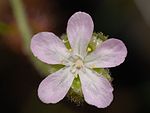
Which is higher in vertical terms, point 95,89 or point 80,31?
point 80,31

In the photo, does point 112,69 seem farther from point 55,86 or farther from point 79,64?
point 55,86

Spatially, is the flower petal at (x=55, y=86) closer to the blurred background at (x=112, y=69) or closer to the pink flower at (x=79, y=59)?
A: the pink flower at (x=79, y=59)

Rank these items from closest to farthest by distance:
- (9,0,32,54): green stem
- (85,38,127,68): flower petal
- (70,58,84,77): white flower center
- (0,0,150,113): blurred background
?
(85,38,127,68): flower petal < (70,58,84,77): white flower center < (9,0,32,54): green stem < (0,0,150,113): blurred background

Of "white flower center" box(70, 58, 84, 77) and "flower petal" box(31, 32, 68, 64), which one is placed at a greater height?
"flower petal" box(31, 32, 68, 64)

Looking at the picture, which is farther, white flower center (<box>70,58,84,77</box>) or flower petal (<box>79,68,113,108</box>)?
white flower center (<box>70,58,84,77</box>)

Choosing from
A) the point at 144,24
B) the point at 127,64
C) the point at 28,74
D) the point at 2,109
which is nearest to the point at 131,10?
the point at 144,24

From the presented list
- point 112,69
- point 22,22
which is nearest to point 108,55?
point 22,22

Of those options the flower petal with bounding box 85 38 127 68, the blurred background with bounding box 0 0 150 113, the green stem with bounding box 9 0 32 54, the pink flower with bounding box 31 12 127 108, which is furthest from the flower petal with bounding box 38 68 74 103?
the blurred background with bounding box 0 0 150 113

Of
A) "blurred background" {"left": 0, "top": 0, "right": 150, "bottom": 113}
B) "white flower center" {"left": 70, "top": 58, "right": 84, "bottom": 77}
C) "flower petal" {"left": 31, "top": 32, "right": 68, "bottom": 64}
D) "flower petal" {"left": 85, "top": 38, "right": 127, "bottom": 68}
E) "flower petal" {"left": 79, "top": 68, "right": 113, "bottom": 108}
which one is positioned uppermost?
"flower petal" {"left": 31, "top": 32, "right": 68, "bottom": 64}

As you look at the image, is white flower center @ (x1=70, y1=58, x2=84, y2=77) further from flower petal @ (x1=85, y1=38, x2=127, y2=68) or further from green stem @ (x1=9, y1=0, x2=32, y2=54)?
green stem @ (x1=9, y1=0, x2=32, y2=54)
